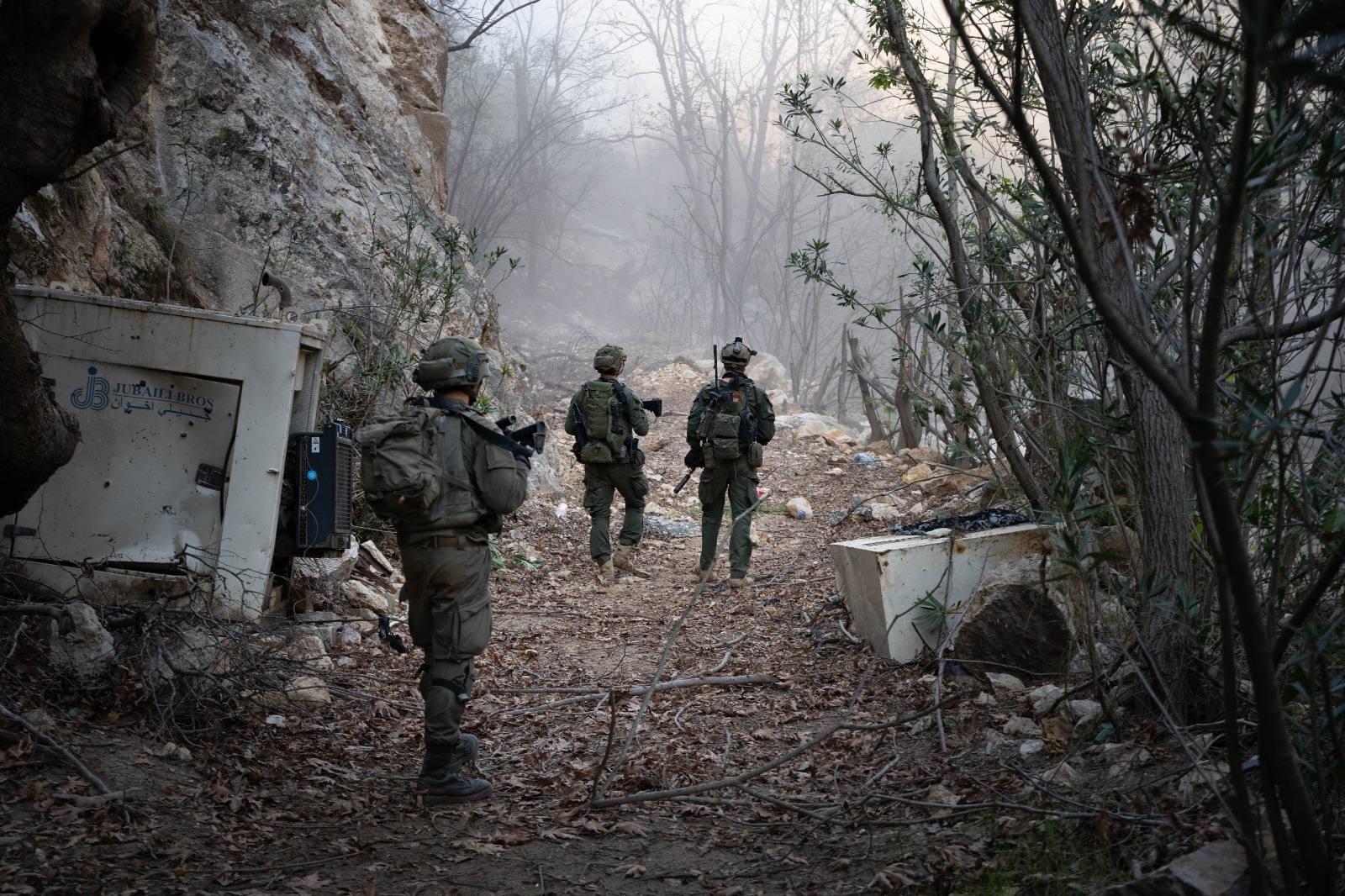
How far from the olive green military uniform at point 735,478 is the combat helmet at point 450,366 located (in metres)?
3.56

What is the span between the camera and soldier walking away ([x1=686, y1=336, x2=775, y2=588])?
7.13 meters

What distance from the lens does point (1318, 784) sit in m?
1.95

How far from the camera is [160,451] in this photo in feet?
14.3

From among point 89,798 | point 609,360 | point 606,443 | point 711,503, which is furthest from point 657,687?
point 609,360

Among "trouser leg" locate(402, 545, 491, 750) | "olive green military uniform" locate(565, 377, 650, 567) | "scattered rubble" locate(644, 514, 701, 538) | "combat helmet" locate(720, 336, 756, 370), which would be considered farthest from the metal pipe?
"scattered rubble" locate(644, 514, 701, 538)

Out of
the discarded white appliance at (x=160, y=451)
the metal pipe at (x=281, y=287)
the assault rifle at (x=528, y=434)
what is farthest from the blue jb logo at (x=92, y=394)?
the assault rifle at (x=528, y=434)

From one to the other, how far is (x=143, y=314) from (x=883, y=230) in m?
38.2

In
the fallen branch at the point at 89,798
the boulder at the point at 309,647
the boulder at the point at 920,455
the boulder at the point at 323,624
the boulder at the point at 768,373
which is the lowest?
the fallen branch at the point at 89,798

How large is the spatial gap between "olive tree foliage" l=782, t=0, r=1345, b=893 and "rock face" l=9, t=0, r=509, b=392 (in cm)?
439

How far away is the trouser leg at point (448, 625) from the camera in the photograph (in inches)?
137

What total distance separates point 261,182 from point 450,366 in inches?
218

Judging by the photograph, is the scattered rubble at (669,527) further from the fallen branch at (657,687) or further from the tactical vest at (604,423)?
the fallen branch at (657,687)

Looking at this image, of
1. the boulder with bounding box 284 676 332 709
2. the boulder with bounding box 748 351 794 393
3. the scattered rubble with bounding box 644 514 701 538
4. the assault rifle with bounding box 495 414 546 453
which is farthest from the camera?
the boulder with bounding box 748 351 794 393

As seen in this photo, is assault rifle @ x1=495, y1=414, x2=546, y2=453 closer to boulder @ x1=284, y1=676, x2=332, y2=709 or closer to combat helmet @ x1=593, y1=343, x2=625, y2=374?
boulder @ x1=284, y1=676, x2=332, y2=709
